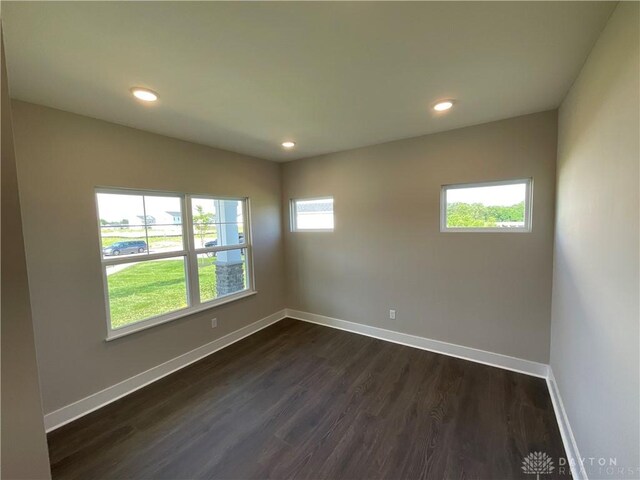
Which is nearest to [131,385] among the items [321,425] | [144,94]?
[321,425]

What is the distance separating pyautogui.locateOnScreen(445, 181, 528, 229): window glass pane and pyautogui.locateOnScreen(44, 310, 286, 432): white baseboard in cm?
309

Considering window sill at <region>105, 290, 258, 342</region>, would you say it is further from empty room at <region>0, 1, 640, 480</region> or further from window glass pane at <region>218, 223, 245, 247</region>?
window glass pane at <region>218, 223, 245, 247</region>

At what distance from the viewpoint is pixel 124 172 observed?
94.9 inches

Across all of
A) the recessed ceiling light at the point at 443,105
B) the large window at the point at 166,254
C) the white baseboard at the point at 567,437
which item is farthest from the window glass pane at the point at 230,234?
the white baseboard at the point at 567,437

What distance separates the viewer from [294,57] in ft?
4.87

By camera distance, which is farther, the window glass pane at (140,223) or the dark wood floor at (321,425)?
the window glass pane at (140,223)

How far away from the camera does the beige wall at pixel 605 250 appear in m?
1.03

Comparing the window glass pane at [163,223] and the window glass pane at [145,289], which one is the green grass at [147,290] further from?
the window glass pane at [163,223]

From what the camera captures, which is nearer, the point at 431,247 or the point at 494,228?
the point at 494,228

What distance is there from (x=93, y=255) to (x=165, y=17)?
2005mm

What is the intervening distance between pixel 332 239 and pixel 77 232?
2736mm

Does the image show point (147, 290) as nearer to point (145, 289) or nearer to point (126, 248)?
point (145, 289)

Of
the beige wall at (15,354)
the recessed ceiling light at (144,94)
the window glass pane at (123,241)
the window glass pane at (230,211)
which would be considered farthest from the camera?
the window glass pane at (230,211)

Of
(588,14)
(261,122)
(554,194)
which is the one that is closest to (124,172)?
(261,122)
